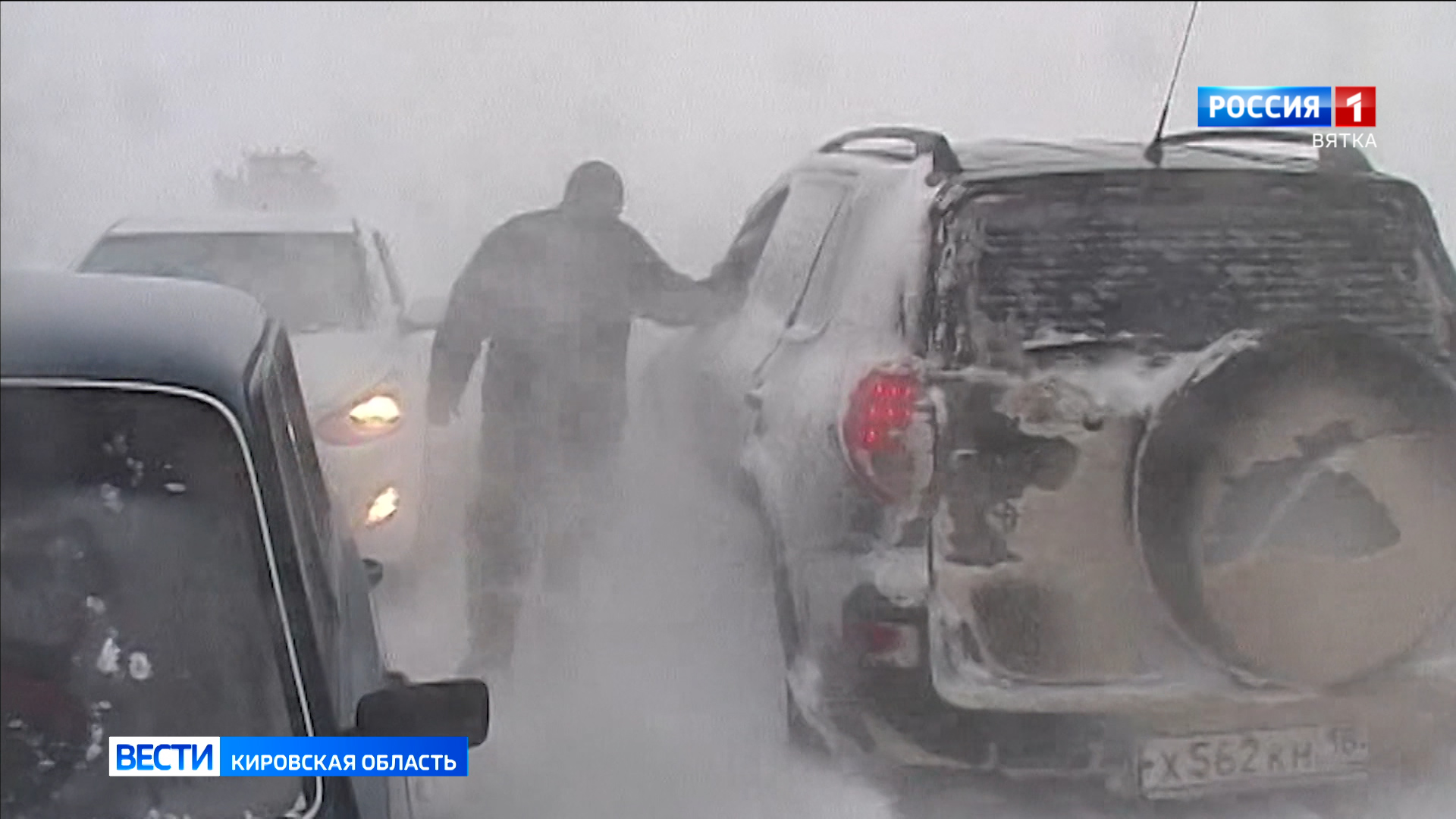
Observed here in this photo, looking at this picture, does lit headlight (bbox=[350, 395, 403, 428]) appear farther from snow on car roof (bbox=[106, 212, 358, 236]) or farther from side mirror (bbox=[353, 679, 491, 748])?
side mirror (bbox=[353, 679, 491, 748])

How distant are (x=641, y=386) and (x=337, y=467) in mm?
1142

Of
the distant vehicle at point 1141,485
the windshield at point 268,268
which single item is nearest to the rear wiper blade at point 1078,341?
the distant vehicle at point 1141,485

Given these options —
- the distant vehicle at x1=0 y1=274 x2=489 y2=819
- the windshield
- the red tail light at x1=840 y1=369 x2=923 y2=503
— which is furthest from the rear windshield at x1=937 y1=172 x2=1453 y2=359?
the windshield

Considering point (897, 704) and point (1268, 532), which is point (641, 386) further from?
point (1268, 532)

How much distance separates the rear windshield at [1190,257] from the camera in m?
3.94

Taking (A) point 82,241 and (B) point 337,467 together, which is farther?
(A) point 82,241

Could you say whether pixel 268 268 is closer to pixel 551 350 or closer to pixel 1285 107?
pixel 551 350

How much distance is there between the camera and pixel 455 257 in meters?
6.98

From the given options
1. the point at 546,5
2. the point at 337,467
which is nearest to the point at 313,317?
the point at 337,467

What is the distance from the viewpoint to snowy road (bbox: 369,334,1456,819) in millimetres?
4086

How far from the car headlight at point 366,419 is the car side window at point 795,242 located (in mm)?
1081

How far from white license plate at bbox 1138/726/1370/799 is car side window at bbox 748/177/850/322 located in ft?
5.55

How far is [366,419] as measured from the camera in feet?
17.9

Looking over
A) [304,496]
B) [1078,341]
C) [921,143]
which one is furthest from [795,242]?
[304,496]
